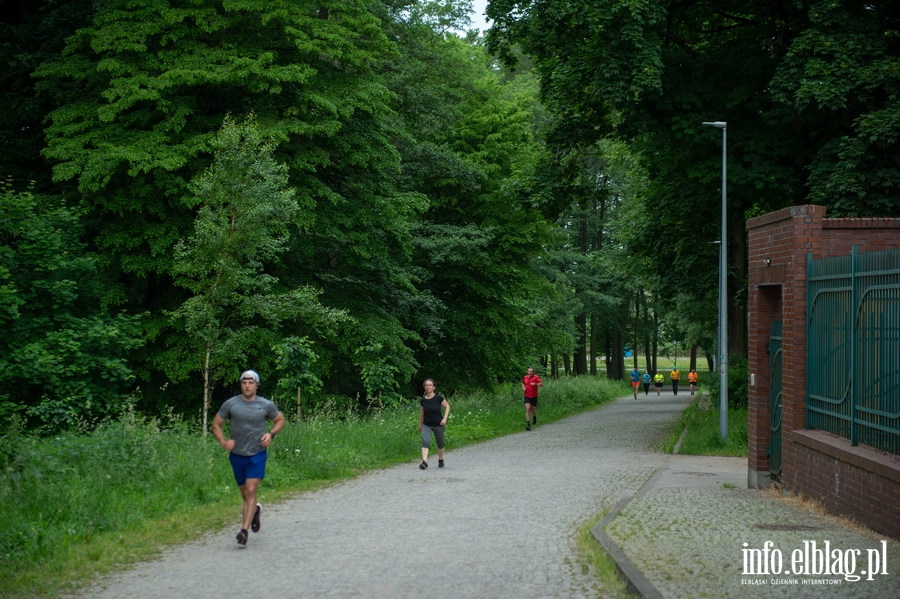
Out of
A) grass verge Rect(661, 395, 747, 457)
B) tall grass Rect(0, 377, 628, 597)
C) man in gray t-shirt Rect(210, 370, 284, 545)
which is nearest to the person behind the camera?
tall grass Rect(0, 377, 628, 597)

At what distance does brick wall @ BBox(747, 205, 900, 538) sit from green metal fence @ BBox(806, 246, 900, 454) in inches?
7.1

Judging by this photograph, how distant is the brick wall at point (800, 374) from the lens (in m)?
9.79

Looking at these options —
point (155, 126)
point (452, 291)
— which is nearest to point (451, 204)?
point (452, 291)

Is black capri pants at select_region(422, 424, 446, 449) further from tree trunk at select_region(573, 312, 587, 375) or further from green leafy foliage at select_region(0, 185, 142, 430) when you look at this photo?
tree trunk at select_region(573, 312, 587, 375)

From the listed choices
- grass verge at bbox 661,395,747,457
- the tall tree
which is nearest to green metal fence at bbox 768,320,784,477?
grass verge at bbox 661,395,747,457

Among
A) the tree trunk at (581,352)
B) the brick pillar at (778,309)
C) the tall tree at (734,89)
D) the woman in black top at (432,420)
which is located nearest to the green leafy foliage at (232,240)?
the woman in black top at (432,420)

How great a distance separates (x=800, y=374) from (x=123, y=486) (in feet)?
27.3

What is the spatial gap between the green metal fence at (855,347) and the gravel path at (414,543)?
307 cm

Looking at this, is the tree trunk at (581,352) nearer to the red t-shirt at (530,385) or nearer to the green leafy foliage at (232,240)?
the red t-shirt at (530,385)

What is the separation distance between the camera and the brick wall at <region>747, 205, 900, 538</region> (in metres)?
9.79

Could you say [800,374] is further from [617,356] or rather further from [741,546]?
[617,356]

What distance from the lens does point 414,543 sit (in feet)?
31.6

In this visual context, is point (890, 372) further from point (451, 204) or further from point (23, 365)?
point (451, 204)

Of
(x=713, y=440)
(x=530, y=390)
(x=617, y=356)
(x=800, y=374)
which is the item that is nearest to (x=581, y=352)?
(x=617, y=356)
